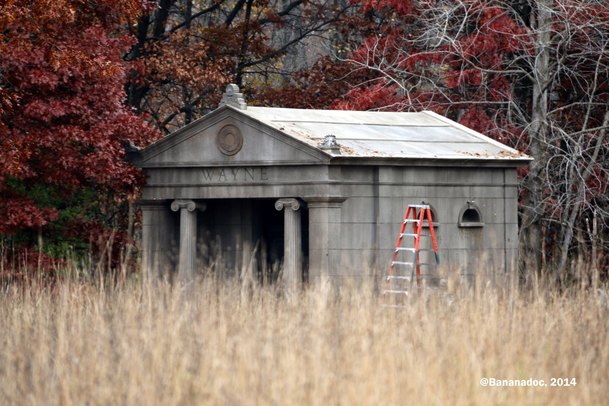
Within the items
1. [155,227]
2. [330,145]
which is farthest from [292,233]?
[155,227]

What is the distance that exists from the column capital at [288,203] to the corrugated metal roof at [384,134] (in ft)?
2.89

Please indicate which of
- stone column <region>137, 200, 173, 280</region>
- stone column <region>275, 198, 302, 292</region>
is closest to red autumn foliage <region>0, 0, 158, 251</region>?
stone column <region>137, 200, 173, 280</region>

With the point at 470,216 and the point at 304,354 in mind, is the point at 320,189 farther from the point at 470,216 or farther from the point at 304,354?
the point at 304,354

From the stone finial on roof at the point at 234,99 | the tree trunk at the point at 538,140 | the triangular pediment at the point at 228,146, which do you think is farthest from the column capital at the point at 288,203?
the tree trunk at the point at 538,140

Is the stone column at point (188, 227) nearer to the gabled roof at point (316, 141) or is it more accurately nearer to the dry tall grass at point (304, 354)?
the gabled roof at point (316, 141)

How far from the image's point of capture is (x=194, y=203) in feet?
61.6

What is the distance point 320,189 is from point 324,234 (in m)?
0.60

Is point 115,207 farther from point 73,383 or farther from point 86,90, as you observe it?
point 73,383

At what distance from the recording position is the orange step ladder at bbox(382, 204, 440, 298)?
16.4m

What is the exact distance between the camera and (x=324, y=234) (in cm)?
1716

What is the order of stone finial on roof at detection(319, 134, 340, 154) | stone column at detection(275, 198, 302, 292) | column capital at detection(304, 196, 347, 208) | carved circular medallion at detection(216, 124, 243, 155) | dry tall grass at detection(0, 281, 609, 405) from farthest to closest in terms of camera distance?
carved circular medallion at detection(216, 124, 243, 155) → stone column at detection(275, 198, 302, 292) → column capital at detection(304, 196, 347, 208) → stone finial on roof at detection(319, 134, 340, 154) → dry tall grass at detection(0, 281, 609, 405)

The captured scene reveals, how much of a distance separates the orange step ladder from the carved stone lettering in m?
2.05

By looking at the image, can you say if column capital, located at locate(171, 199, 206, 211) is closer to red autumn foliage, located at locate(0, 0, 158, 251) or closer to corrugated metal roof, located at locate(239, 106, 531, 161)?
red autumn foliage, located at locate(0, 0, 158, 251)

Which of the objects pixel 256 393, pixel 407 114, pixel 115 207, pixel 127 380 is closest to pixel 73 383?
pixel 127 380
